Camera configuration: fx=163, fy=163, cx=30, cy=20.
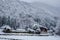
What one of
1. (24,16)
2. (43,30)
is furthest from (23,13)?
(43,30)

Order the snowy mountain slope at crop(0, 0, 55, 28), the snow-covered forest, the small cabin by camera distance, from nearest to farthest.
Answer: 1. the small cabin
2. the snow-covered forest
3. the snowy mountain slope at crop(0, 0, 55, 28)

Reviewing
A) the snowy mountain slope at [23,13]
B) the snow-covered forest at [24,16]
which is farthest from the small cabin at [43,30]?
the snowy mountain slope at [23,13]

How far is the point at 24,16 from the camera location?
890cm

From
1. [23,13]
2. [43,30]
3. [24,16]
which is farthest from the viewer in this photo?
[23,13]

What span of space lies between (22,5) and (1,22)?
181cm

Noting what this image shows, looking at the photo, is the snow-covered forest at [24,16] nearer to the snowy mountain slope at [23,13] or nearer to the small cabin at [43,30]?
the snowy mountain slope at [23,13]

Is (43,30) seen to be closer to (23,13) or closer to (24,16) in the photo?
(24,16)

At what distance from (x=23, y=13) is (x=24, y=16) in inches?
9.0

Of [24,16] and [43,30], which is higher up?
[24,16]

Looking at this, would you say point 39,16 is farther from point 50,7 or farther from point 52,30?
point 52,30

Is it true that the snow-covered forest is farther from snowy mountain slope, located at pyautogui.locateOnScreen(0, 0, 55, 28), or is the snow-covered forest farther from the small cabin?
the small cabin

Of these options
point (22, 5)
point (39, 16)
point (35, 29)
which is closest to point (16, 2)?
point (22, 5)

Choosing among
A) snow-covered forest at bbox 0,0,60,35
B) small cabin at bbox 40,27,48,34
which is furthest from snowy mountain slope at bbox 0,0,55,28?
small cabin at bbox 40,27,48,34

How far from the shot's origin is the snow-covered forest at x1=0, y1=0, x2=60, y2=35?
7411mm
